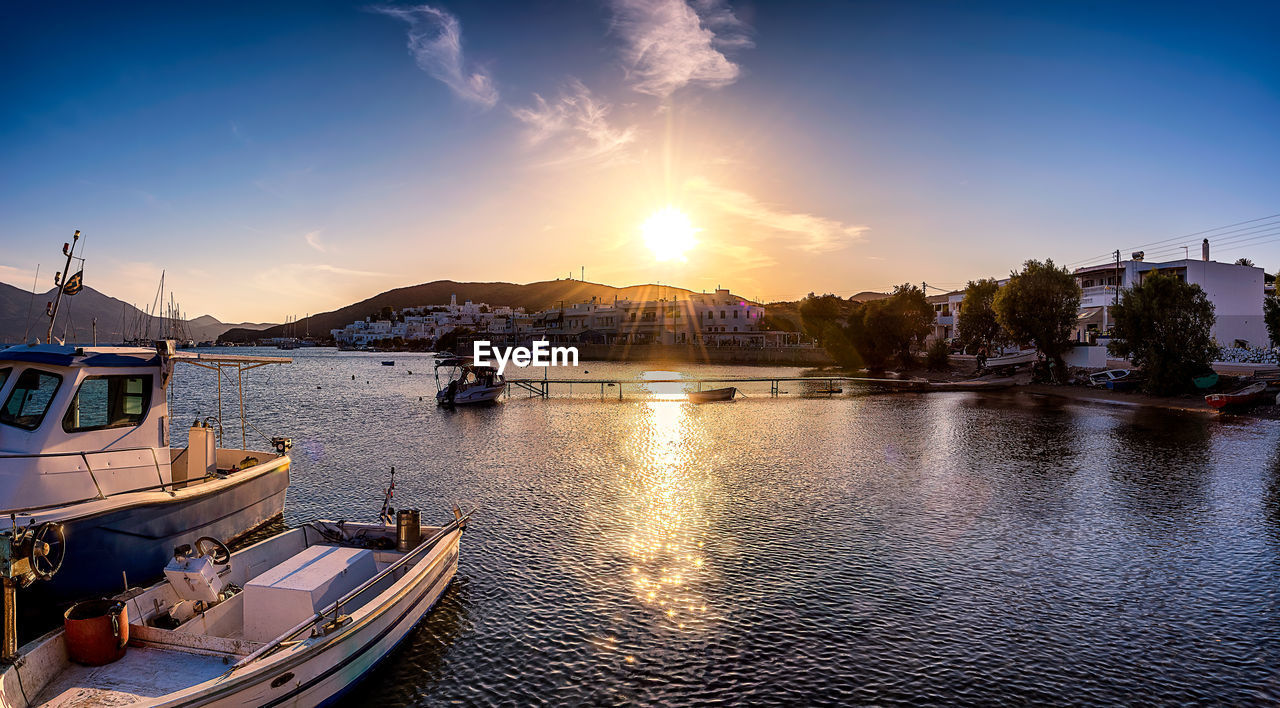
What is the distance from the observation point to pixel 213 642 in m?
9.85

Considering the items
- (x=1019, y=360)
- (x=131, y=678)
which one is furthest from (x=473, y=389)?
(x=1019, y=360)

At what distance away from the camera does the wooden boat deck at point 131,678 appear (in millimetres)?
8680

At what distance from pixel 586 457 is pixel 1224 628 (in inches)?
982

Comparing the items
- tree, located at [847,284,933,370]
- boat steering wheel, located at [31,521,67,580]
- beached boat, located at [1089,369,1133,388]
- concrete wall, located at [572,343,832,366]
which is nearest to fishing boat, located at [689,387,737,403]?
beached boat, located at [1089,369,1133,388]

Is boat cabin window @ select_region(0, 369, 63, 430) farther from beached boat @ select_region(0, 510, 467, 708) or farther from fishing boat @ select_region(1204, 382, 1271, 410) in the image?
fishing boat @ select_region(1204, 382, 1271, 410)

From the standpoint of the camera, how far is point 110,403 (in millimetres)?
14977

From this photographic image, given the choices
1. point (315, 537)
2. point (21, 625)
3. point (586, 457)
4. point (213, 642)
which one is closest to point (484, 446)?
point (586, 457)

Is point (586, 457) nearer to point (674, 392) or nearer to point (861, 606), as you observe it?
point (861, 606)

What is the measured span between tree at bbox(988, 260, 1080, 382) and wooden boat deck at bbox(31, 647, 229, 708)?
74.1 metres

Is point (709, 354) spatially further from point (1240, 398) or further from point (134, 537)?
point (134, 537)

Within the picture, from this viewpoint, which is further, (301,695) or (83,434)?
(83,434)

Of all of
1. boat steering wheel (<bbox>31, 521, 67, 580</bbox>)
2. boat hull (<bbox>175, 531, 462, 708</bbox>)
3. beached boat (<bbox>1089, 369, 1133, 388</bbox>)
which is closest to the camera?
boat hull (<bbox>175, 531, 462, 708</bbox>)

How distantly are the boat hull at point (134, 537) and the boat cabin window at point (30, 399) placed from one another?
2.76 m

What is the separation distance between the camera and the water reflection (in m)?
14.8
